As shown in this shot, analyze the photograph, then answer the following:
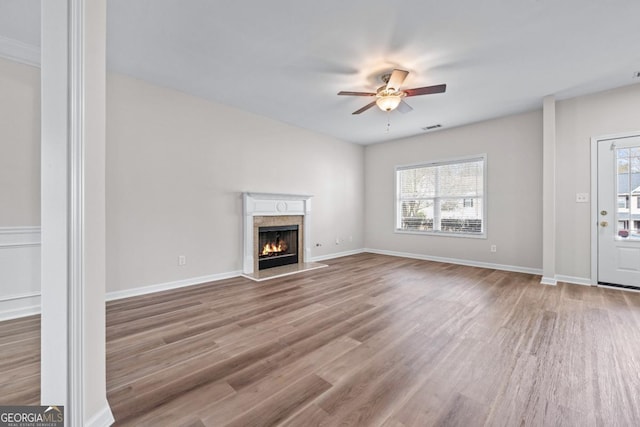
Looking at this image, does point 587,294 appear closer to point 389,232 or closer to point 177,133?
point 389,232

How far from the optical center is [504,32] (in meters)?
2.43

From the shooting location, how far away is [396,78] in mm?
2932

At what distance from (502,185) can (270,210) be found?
4249mm

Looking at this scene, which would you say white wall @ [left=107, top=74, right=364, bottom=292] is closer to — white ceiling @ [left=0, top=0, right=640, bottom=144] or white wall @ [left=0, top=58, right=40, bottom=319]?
white ceiling @ [left=0, top=0, right=640, bottom=144]

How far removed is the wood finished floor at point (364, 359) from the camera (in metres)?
1.42

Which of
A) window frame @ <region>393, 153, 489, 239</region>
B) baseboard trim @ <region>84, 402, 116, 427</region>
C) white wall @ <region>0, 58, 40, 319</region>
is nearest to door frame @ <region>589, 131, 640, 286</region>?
window frame @ <region>393, 153, 489, 239</region>

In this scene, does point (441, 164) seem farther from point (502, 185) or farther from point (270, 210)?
point (270, 210)

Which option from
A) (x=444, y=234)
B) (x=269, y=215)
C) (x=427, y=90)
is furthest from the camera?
(x=444, y=234)

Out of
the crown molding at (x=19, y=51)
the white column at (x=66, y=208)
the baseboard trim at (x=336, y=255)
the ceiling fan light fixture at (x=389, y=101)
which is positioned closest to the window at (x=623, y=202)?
the ceiling fan light fixture at (x=389, y=101)

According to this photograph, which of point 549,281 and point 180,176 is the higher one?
point 180,176

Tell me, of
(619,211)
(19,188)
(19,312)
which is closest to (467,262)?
(619,211)

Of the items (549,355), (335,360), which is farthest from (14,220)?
(549,355)

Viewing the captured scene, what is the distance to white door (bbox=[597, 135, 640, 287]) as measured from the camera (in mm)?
3545

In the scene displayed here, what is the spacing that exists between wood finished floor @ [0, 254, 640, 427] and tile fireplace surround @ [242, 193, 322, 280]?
106cm
